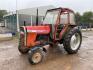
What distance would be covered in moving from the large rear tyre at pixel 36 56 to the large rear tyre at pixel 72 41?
5.17 feet

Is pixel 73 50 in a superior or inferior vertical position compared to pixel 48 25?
inferior

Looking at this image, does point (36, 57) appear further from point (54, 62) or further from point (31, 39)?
point (31, 39)

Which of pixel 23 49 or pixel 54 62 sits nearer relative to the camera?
pixel 54 62

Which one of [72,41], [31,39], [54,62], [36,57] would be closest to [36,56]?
[36,57]

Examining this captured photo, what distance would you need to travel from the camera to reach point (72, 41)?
868 cm

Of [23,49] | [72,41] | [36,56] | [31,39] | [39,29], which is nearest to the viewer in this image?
[36,56]

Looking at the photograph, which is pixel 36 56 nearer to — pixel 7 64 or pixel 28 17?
pixel 7 64

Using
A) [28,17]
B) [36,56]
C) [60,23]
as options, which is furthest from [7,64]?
[28,17]

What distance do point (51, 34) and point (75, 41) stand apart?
1.60 meters

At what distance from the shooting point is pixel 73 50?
8.52 meters

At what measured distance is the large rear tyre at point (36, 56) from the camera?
22.3ft

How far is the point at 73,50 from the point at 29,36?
2335mm

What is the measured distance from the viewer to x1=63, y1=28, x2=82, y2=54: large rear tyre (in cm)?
822

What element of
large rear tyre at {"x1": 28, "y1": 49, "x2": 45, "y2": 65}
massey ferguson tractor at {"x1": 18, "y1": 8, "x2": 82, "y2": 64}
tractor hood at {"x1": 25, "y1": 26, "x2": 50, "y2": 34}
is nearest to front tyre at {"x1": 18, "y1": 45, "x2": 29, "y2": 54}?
massey ferguson tractor at {"x1": 18, "y1": 8, "x2": 82, "y2": 64}
